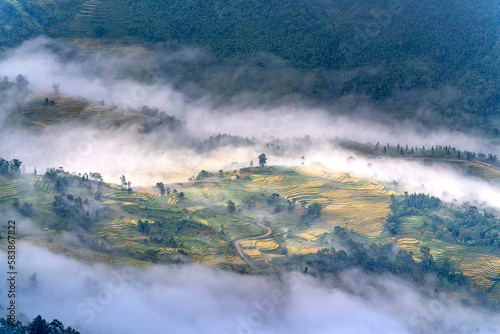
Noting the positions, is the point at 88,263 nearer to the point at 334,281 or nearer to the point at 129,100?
the point at 334,281

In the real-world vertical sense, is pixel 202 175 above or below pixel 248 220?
above

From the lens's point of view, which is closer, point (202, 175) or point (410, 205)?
point (410, 205)

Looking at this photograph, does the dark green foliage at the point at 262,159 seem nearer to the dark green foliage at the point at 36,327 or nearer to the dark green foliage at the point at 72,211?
the dark green foliage at the point at 72,211

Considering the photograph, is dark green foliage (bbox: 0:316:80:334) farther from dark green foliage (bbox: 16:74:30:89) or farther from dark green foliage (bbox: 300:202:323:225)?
dark green foliage (bbox: 16:74:30:89)

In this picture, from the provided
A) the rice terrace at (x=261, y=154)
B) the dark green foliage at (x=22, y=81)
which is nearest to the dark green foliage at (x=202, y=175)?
the rice terrace at (x=261, y=154)

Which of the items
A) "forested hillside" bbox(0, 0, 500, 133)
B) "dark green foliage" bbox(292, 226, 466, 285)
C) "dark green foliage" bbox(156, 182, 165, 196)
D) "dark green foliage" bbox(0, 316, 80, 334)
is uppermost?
"forested hillside" bbox(0, 0, 500, 133)

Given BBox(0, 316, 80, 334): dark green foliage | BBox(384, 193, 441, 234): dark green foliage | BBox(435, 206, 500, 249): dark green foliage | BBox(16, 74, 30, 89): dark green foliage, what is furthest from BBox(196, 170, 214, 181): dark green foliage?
BBox(0, 316, 80, 334): dark green foliage

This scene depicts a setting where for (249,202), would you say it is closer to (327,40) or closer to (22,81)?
(22,81)

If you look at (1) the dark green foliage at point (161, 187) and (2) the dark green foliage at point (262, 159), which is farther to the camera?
(2) the dark green foliage at point (262, 159)

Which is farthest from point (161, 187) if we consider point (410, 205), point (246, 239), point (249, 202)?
point (410, 205)

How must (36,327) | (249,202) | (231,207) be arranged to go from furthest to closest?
(249,202) → (231,207) → (36,327)

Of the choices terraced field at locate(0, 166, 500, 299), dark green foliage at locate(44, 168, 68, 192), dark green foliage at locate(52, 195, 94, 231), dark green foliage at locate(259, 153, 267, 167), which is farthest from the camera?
dark green foliage at locate(259, 153, 267, 167)
